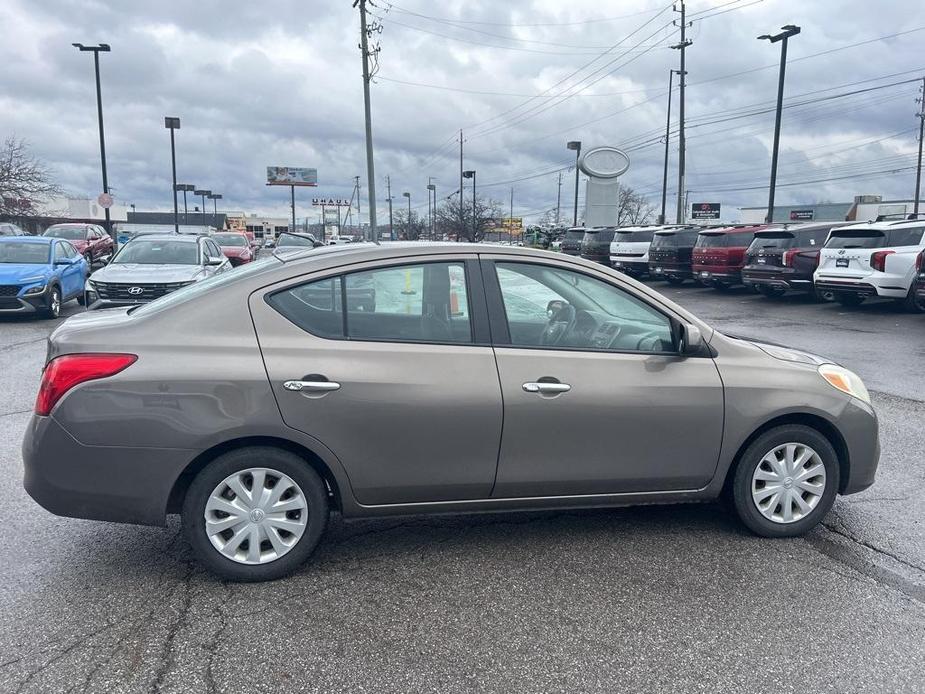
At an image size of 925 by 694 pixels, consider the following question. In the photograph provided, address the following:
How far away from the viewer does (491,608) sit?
3.35 metres

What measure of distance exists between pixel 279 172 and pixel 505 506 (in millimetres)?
96976

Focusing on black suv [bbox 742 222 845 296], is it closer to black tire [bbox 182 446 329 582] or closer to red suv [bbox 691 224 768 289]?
red suv [bbox 691 224 768 289]

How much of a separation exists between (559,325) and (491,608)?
1458mm

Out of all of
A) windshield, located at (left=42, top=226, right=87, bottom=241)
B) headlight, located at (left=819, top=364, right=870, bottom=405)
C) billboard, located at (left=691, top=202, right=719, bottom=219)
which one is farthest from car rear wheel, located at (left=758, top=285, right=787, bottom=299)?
billboard, located at (left=691, top=202, right=719, bottom=219)

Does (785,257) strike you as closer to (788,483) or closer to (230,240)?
(788,483)

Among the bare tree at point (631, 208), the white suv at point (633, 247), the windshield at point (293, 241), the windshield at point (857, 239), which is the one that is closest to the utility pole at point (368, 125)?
the windshield at point (293, 241)

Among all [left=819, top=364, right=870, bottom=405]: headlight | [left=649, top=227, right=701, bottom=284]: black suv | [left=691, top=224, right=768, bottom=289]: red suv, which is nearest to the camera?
[left=819, top=364, right=870, bottom=405]: headlight

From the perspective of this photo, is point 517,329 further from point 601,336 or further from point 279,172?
point 279,172

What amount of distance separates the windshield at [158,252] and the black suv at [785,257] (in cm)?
1262

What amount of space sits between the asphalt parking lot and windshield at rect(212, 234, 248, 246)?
24808 mm

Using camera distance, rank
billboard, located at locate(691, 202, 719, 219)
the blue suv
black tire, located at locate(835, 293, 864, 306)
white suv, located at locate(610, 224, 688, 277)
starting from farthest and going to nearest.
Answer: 1. billboard, located at locate(691, 202, 719, 219)
2. white suv, located at locate(610, 224, 688, 277)
3. black tire, located at locate(835, 293, 864, 306)
4. the blue suv

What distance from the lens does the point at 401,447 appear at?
3572mm

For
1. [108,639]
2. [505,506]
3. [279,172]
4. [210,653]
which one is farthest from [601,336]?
[279,172]

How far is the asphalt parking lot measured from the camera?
2.86 metres
